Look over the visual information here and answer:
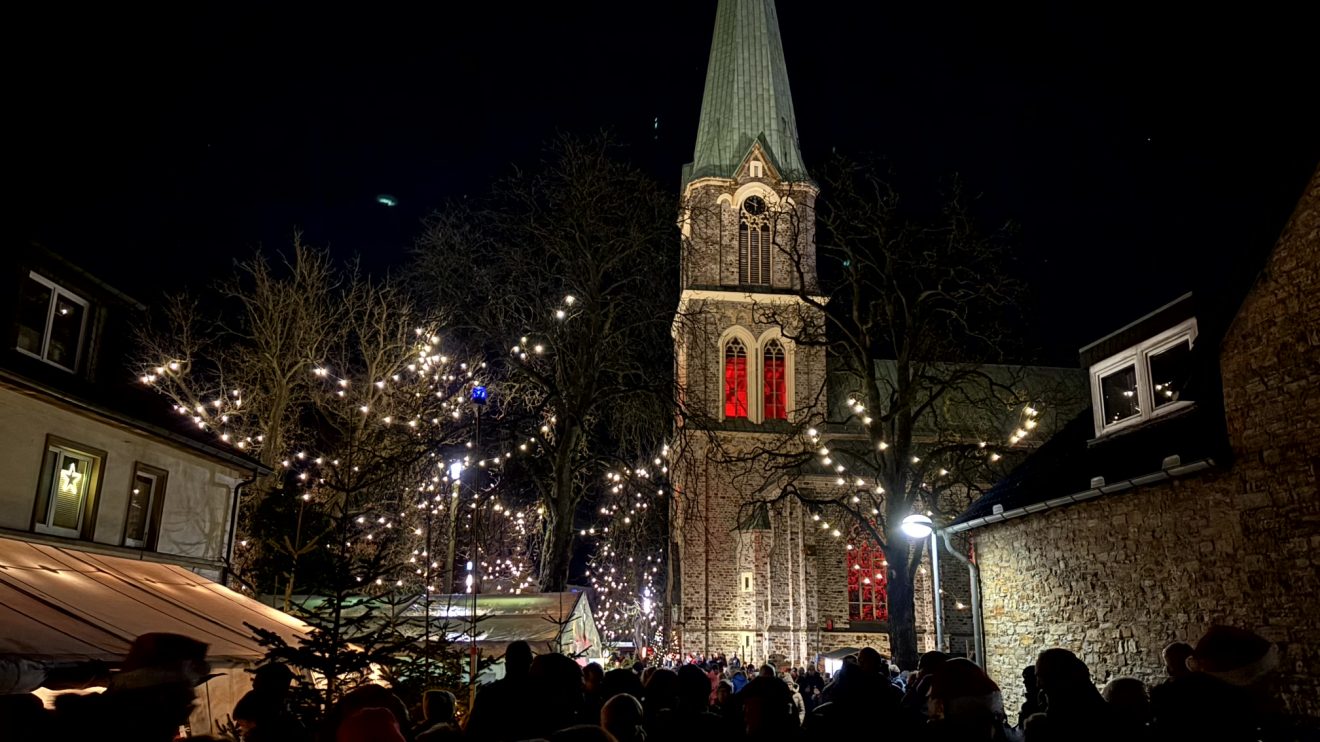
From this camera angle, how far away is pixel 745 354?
44125 mm

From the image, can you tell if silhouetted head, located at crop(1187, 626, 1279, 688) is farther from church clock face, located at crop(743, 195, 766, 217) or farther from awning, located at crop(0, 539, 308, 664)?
church clock face, located at crop(743, 195, 766, 217)

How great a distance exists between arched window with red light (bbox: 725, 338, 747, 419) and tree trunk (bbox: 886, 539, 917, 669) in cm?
2195

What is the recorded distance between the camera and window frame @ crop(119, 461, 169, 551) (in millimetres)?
15242

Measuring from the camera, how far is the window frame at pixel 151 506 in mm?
15242

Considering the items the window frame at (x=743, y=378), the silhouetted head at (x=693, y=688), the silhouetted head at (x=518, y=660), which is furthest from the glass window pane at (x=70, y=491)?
the window frame at (x=743, y=378)

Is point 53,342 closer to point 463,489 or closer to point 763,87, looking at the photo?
point 463,489

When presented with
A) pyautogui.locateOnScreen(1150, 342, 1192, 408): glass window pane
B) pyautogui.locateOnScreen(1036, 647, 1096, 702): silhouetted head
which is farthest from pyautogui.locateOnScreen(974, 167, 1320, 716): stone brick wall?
pyautogui.locateOnScreen(1036, 647, 1096, 702): silhouetted head

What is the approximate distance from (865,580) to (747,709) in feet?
126

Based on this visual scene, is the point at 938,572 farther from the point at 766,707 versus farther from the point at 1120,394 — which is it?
the point at 766,707

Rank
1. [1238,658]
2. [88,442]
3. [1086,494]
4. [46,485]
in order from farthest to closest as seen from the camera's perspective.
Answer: [88,442] < [1086,494] < [46,485] < [1238,658]

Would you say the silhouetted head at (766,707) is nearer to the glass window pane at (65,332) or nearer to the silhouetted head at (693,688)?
the silhouetted head at (693,688)

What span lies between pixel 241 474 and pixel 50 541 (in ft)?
18.5

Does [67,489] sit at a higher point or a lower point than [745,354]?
lower

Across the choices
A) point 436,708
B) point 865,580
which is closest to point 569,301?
point 436,708
